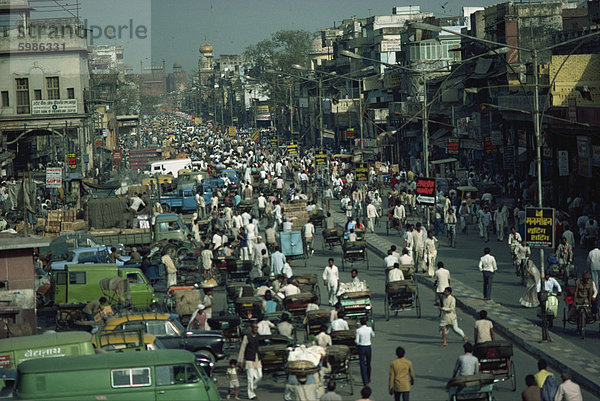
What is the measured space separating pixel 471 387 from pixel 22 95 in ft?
179

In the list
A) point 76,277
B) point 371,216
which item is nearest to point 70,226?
point 371,216

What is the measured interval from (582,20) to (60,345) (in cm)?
5311

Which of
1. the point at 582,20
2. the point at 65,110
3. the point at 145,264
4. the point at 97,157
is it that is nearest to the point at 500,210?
the point at 145,264

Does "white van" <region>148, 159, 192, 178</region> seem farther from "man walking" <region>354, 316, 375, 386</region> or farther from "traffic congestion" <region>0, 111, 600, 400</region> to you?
"man walking" <region>354, 316, 375, 386</region>

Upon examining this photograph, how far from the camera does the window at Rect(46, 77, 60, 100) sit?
6425 cm

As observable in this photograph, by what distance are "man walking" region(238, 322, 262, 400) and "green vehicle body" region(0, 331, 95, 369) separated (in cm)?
265

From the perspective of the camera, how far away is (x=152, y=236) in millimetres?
34812

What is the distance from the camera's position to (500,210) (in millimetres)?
34156

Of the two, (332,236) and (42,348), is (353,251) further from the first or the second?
(42,348)

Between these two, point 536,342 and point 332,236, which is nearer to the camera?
point 536,342

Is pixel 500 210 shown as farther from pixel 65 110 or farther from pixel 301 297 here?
pixel 65 110

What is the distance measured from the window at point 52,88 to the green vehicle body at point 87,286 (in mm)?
41948

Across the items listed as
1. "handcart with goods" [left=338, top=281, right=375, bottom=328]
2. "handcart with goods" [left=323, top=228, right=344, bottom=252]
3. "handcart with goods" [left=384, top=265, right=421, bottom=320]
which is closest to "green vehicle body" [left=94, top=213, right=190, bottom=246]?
"handcart with goods" [left=323, top=228, right=344, bottom=252]

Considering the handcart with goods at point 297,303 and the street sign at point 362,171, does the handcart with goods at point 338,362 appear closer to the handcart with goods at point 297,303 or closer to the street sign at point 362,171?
the handcart with goods at point 297,303
